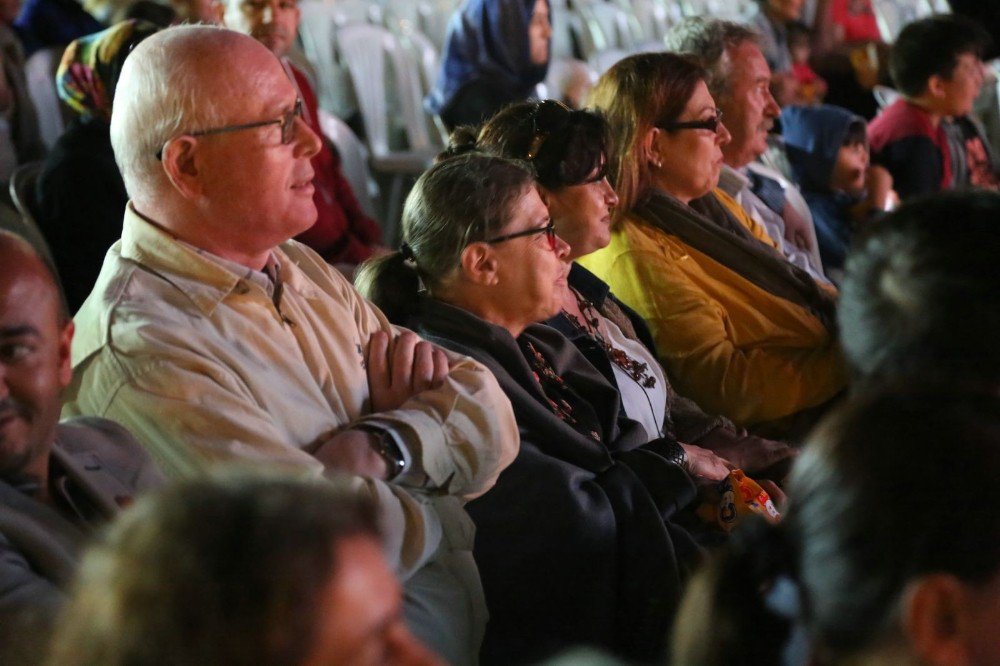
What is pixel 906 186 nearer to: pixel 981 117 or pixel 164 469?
pixel 981 117

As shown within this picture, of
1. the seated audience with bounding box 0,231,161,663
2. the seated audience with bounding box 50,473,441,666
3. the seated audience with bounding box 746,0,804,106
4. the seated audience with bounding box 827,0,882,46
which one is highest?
the seated audience with bounding box 50,473,441,666

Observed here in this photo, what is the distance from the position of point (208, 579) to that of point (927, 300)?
1.05m

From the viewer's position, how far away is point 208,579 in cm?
76

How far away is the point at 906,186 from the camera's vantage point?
464 cm

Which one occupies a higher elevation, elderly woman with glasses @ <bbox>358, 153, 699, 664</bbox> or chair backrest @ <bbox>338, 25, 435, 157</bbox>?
elderly woman with glasses @ <bbox>358, 153, 699, 664</bbox>

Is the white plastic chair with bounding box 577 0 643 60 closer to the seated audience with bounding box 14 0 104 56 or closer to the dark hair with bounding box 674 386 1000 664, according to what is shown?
the seated audience with bounding box 14 0 104 56

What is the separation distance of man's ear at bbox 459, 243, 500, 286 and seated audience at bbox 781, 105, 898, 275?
216 cm

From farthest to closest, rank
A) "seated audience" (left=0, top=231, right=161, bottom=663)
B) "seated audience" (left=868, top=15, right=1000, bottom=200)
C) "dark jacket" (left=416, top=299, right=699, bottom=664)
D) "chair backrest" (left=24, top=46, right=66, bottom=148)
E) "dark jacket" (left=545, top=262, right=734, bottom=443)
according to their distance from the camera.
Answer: "seated audience" (left=868, top=15, right=1000, bottom=200)
"chair backrest" (left=24, top=46, right=66, bottom=148)
"dark jacket" (left=545, top=262, right=734, bottom=443)
"dark jacket" (left=416, top=299, right=699, bottom=664)
"seated audience" (left=0, top=231, right=161, bottom=663)

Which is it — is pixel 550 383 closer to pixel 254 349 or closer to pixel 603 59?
pixel 254 349

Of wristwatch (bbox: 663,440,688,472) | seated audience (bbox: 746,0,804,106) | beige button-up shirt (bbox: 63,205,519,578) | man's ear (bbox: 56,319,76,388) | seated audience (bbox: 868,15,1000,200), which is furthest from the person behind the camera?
seated audience (bbox: 746,0,804,106)

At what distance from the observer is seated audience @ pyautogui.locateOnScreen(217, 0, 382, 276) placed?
142 inches

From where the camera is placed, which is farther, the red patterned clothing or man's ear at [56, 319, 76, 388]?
the red patterned clothing

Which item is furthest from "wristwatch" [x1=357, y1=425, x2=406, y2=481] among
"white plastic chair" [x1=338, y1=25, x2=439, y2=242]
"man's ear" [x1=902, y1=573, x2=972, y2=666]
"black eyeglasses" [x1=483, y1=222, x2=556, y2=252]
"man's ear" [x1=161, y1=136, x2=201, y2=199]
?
"white plastic chair" [x1=338, y1=25, x2=439, y2=242]

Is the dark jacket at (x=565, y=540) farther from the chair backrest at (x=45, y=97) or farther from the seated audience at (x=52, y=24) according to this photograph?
the seated audience at (x=52, y=24)
